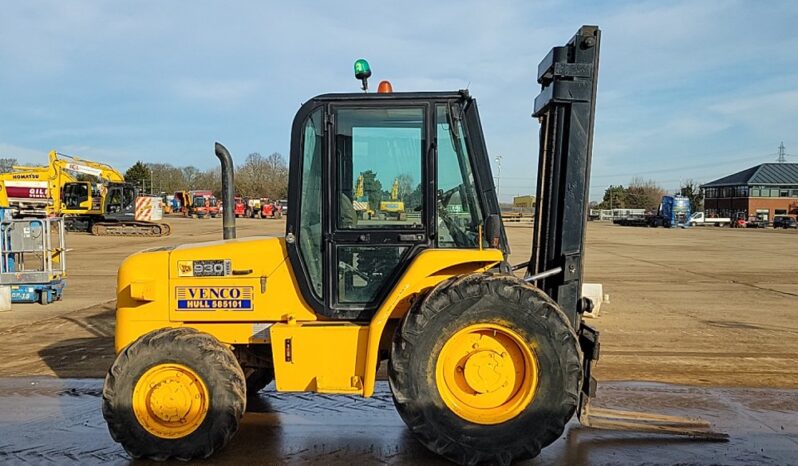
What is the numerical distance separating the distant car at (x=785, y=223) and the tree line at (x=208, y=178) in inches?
1933

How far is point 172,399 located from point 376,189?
2.05 m

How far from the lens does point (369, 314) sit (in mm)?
4508

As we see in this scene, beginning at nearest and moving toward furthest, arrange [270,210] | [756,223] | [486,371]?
[486,371]
[270,210]
[756,223]

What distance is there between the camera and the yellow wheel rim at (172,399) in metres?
4.39

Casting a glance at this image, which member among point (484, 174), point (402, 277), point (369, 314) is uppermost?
point (484, 174)

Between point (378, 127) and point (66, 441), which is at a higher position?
point (378, 127)

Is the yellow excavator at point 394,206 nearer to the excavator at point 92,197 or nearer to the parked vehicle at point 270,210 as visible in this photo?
the excavator at point 92,197

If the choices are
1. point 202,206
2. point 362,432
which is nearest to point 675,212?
point 202,206

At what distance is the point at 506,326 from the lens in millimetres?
4141

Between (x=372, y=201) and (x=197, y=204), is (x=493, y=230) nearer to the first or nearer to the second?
(x=372, y=201)

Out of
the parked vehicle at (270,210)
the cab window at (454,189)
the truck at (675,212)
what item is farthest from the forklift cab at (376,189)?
the parked vehicle at (270,210)

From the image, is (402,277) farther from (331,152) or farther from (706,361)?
(706,361)

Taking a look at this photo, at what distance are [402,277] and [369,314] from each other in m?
0.39

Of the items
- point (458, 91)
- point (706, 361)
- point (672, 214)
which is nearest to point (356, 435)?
point (458, 91)
